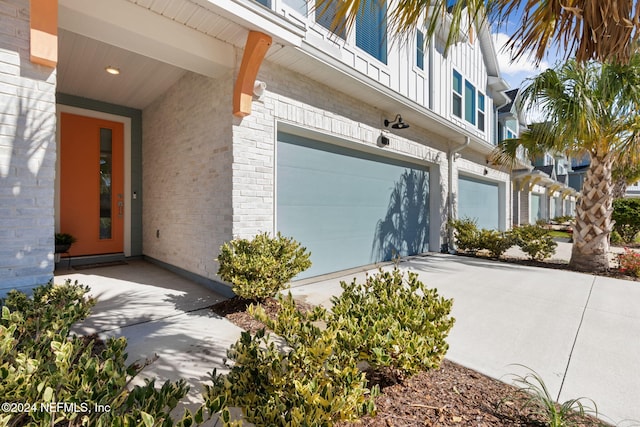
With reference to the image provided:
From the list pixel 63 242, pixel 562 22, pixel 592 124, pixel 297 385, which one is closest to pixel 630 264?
pixel 592 124

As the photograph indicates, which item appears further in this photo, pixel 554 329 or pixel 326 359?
pixel 554 329

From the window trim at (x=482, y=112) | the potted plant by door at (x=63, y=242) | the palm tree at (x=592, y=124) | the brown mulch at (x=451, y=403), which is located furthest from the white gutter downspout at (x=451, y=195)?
the potted plant by door at (x=63, y=242)

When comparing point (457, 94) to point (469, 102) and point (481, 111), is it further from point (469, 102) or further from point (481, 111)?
point (481, 111)

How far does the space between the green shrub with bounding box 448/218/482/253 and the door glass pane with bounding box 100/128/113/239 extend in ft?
30.8

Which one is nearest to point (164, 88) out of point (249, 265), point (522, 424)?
point (249, 265)

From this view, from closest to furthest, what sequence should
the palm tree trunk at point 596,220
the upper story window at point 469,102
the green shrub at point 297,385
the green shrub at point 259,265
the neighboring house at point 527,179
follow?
1. the green shrub at point 297,385
2. the green shrub at point 259,265
3. the palm tree trunk at point 596,220
4. the upper story window at point 469,102
5. the neighboring house at point 527,179

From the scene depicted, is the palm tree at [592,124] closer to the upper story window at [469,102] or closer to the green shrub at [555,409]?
the upper story window at [469,102]

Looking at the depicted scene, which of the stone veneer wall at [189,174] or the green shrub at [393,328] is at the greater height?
the stone veneer wall at [189,174]

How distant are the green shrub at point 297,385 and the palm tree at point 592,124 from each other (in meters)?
6.74

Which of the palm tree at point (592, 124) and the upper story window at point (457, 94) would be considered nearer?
the palm tree at point (592, 124)

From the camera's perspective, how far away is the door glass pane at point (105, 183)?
6.76m

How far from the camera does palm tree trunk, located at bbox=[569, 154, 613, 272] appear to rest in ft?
21.7

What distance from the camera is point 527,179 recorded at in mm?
15859

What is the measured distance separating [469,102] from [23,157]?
464 inches
